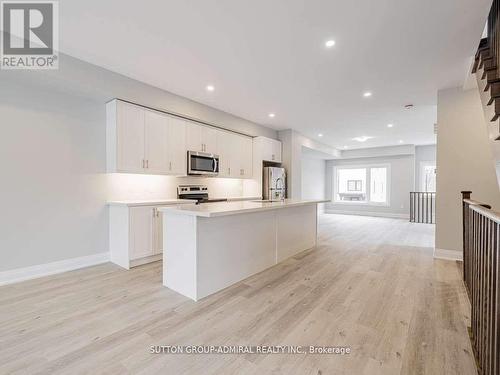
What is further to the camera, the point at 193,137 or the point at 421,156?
the point at 421,156

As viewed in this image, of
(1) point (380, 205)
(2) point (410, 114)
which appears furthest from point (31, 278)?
(1) point (380, 205)

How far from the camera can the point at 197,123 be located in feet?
14.5

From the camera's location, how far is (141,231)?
3316 millimetres

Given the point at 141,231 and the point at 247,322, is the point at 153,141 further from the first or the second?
the point at 247,322

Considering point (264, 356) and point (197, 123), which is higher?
point (197, 123)

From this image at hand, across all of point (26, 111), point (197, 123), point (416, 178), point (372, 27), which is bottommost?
point (416, 178)

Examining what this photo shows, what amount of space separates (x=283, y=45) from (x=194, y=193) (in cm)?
299

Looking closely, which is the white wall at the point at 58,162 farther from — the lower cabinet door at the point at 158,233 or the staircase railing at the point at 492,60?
the staircase railing at the point at 492,60

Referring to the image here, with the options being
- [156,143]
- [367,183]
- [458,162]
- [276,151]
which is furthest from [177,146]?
[367,183]

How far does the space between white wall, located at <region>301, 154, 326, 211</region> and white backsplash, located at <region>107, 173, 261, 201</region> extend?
4.63 meters

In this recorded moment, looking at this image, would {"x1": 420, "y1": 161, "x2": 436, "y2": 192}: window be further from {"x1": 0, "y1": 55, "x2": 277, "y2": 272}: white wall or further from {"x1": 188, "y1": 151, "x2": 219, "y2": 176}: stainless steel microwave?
{"x1": 0, "y1": 55, "x2": 277, "y2": 272}: white wall

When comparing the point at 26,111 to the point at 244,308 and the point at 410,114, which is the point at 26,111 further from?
the point at 410,114

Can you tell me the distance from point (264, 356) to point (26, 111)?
378 cm

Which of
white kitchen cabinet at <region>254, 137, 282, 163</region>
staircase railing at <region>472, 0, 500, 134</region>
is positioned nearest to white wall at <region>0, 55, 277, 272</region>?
white kitchen cabinet at <region>254, 137, 282, 163</region>
